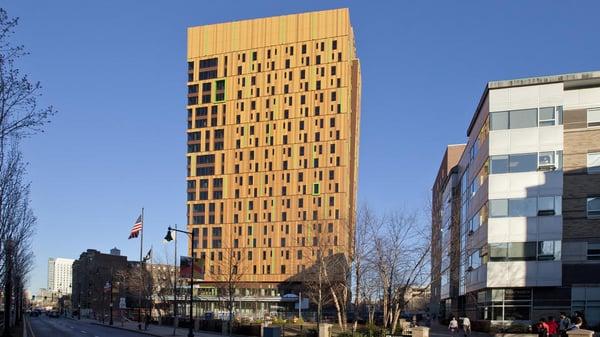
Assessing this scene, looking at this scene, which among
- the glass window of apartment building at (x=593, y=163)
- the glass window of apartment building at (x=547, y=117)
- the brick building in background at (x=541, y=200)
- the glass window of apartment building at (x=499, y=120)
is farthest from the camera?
the glass window of apartment building at (x=499, y=120)

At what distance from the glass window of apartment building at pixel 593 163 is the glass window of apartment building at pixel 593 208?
1.97 metres

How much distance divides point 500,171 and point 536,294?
9.34m

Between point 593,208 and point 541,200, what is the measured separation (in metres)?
3.46

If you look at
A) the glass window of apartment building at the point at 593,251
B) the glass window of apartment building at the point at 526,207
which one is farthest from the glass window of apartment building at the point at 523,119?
Answer: the glass window of apartment building at the point at 593,251

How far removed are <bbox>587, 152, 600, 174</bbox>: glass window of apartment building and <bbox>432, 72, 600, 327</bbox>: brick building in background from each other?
0.06 m

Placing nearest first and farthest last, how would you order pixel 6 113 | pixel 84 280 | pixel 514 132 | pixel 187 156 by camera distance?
pixel 6 113, pixel 514 132, pixel 187 156, pixel 84 280

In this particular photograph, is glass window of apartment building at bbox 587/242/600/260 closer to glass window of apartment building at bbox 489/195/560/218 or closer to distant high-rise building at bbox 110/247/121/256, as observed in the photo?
glass window of apartment building at bbox 489/195/560/218

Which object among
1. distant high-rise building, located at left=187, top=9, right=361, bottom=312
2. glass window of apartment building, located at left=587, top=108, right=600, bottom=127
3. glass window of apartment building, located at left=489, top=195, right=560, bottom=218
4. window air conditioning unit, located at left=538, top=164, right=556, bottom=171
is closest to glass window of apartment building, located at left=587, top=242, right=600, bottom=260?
glass window of apartment building, located at left=489, top=195, right=560, bottom=218

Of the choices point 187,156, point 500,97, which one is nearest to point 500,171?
point 500,97

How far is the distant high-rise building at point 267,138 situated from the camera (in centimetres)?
13250

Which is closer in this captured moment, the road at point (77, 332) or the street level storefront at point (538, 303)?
the street level storefront at point (538, 303)

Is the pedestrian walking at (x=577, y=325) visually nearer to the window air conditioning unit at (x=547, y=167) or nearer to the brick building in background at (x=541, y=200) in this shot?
the brick building in background at (x=541, y=200)

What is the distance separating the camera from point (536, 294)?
46125 millimetres

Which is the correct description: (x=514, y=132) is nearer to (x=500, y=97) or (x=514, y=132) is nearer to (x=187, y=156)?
(x=500, y=97)
